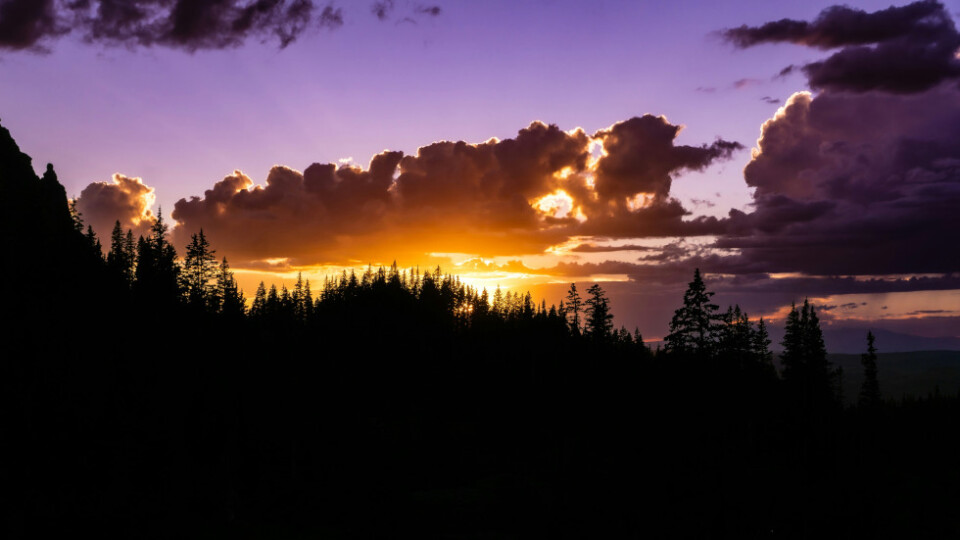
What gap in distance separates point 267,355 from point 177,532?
39641 mm

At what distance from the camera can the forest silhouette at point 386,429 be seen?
47.8 metres

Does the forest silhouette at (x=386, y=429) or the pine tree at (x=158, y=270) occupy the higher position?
the pine tree at (x=158, y=270)

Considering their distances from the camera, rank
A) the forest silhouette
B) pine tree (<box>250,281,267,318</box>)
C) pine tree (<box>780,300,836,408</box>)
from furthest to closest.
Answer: pine tree (<box>250,281,267,318</box>) → pine tree (<box>780,300,836,408</box>) → the forest silhouette

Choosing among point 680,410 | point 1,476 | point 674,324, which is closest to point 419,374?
point 680,410

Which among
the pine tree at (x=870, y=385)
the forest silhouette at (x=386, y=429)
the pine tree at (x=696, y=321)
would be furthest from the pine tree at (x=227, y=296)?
the pine tree at (x=870, y=385)

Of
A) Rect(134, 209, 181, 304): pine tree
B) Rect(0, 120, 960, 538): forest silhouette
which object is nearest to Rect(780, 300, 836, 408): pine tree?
Rect(0, 120, 960, 538): forest silhouette

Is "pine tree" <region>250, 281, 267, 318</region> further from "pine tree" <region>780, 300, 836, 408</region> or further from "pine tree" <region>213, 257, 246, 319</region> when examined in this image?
"pine tree" <region>780, 300, 836, 408</region>

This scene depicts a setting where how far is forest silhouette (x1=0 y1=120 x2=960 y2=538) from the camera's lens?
47.8 metres

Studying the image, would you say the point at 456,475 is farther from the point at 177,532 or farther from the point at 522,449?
the point at 177,532

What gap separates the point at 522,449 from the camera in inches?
3364

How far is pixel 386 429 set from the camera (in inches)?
3565

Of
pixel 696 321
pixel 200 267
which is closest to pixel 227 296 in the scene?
pixel 200 267

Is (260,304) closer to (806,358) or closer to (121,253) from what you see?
(121,253)

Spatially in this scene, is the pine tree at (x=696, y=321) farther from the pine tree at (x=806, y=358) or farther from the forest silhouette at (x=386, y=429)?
the pine tree at (x=806, y=358)
